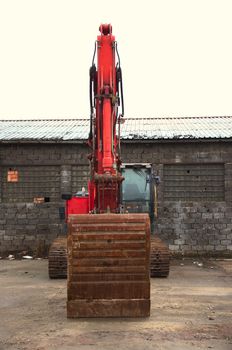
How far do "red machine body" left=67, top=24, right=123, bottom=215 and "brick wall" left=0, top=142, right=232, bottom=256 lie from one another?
6768 millimetres

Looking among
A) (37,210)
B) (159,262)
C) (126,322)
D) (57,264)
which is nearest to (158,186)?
(37,210)

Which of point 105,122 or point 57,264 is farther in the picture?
point 57,264

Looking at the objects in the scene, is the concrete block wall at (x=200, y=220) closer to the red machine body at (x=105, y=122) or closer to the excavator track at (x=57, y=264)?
the excavator track at (x=57, y=264)

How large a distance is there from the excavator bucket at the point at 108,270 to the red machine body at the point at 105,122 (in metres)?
1.86

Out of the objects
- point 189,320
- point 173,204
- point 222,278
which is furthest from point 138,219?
point 173,204

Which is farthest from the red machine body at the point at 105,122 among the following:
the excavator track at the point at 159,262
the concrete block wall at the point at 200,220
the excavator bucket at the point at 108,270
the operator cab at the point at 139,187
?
the concrete block wall at the point at 200,220

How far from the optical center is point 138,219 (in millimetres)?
7469

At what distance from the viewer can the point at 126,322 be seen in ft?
23.3

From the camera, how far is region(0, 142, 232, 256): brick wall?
55.1 feet

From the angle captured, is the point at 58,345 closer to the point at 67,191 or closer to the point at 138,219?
the point at 138,219

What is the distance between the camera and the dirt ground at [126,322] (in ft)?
20.4

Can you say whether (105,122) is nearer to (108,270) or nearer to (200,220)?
(108,270)

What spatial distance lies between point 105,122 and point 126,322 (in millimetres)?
3836

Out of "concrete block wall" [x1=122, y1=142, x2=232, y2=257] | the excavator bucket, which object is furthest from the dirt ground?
"concrete block wall" [x1=122, y1=142, x2=232, y2=257]
